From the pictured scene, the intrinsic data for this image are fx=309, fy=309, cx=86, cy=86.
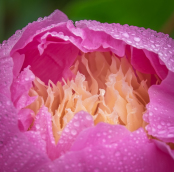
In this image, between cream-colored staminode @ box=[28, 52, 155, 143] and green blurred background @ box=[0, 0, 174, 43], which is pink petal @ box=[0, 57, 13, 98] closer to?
cream-colored staminode @ box=[28, 52, 155, 143]

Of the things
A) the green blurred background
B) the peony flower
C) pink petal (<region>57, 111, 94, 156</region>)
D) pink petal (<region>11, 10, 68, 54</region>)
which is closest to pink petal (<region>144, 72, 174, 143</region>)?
the peony flower

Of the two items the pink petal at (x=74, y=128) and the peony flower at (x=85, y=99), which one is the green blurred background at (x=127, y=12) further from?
the pink petal at (x=74, y=128)

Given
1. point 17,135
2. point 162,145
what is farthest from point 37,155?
point 162,145

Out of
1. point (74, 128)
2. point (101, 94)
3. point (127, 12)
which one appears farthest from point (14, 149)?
point (127, 12)

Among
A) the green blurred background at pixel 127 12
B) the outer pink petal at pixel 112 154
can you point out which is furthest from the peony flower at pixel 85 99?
the green blurred background at pixel 127 12

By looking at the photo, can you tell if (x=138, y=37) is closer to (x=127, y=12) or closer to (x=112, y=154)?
(x=112, y=154)

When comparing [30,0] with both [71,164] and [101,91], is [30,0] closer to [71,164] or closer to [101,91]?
[101,91]
